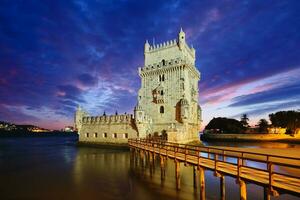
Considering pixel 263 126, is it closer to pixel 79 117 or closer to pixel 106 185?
pixel 79 117

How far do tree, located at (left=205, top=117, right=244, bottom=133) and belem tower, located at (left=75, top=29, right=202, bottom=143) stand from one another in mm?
49162

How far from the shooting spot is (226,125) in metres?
91.6

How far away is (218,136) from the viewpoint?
8238 cm

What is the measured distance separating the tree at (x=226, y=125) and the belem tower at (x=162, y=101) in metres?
49.2

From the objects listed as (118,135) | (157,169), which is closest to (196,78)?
(118,135)

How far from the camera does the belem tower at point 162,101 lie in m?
38.2

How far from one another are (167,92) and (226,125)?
60145 mm

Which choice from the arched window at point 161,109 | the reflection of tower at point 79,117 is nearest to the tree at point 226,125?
the arched window at point 161,109

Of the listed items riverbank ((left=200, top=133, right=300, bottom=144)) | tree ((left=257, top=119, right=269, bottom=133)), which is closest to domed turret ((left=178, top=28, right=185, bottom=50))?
riverbank ((left=200, top=133, right=300, bottom=144))

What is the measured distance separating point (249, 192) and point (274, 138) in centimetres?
6281

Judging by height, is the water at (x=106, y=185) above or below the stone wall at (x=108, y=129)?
below

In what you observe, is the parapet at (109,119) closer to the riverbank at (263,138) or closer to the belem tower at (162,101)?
the belem tower at (162,101)

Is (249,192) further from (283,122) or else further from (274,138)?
(283,122)

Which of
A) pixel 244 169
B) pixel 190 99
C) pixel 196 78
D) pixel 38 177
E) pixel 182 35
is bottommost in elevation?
pixel 38 177
